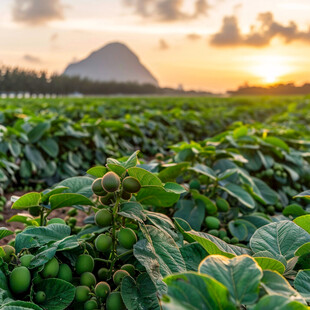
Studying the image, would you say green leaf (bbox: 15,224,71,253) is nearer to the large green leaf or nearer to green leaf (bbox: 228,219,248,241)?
the large green leaf

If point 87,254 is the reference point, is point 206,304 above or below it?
above

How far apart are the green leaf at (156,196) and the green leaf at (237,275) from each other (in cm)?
51

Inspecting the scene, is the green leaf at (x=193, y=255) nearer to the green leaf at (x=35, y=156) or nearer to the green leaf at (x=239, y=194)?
the green leaf at (x=239, y=194)

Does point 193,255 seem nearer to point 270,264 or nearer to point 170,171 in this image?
point 270,264

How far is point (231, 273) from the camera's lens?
2.00 feet

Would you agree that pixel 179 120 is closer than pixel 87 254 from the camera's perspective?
No

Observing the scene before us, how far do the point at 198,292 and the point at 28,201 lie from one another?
81 cm

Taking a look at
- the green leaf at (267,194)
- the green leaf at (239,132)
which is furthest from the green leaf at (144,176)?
the green leaf at (239,132)

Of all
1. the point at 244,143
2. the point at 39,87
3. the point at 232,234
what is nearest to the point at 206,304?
the point at 232,234

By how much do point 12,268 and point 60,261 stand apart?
0.42ft

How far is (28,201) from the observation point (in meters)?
1.19

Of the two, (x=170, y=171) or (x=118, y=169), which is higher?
(x=118, y=169)

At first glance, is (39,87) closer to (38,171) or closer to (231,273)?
(38,171)

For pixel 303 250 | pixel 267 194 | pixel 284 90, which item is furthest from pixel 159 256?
pixel 284 90
